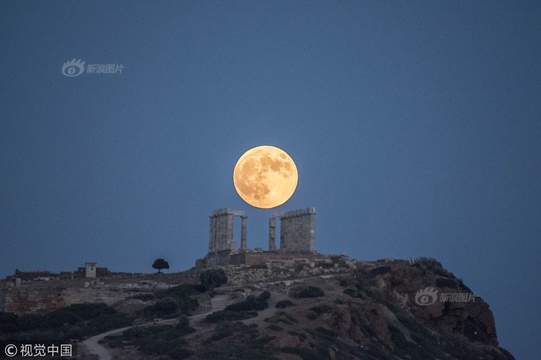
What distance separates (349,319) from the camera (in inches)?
2217

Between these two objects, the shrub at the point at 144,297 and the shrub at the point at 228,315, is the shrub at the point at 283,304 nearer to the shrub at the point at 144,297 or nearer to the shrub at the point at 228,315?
the shrub at the point at 228,315

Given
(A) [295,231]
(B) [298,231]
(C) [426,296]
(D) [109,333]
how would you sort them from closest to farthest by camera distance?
(D) [109,333] → (C) [426,296] → (B) [298,231] → (A) [295,231]

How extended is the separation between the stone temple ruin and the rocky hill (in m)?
3.75

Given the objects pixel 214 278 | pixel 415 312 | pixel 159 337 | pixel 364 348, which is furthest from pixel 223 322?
pixel 415 312

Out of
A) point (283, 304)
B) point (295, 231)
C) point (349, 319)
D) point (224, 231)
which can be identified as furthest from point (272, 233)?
point (349, 319)

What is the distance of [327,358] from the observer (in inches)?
1972

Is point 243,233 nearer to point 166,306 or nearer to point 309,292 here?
point 309,292

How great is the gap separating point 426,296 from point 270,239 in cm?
1578

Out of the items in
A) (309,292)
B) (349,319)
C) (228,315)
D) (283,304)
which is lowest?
(349,319)

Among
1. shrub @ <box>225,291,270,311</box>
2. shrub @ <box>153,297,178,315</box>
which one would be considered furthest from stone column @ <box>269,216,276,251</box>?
shrub @ <box>153,297,178,315</box>

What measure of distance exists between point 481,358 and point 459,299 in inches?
A: 193

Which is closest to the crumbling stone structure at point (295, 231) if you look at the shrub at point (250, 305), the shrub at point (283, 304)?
the shrub at point (250, 305)

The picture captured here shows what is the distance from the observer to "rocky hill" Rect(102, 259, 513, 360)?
5025 cm

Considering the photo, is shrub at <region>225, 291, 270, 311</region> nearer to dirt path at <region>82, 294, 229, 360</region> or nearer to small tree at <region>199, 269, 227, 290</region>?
dirt path at <region>82, 294, 229, 360</region>
